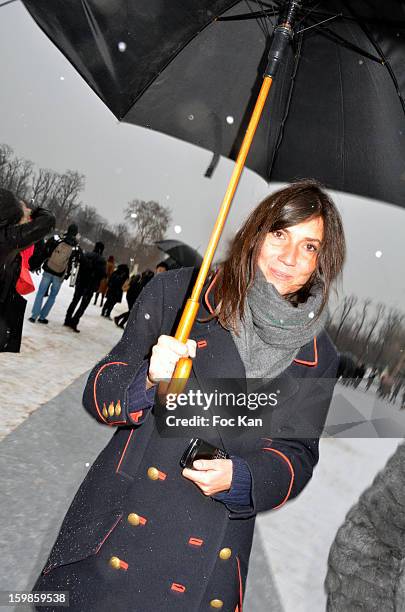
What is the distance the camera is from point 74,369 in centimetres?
728

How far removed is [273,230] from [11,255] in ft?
11.4

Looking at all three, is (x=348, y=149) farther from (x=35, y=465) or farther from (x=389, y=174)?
(x=35, y=465)

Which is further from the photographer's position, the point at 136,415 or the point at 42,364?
the point at 42,364

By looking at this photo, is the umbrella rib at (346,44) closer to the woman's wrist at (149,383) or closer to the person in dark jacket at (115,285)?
the woman's wrist at (149,383)

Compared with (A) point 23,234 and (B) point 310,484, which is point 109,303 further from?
(A) point 23,234

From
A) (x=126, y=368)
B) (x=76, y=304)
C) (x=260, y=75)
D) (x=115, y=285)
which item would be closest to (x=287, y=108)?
(x=260, y=75)

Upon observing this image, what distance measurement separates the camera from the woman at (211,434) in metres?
1.41

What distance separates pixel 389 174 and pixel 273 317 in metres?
1.51

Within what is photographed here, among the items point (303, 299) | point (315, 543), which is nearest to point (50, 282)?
point (315, 543)

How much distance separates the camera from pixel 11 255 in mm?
4562

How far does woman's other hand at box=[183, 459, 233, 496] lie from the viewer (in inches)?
52.4

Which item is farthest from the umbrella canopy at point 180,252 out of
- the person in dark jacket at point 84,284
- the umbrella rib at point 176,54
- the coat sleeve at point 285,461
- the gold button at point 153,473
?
the gold button at point 153,473

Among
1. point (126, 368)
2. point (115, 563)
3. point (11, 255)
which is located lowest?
point (115, 563)

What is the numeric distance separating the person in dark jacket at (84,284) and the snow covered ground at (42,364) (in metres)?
0.28
